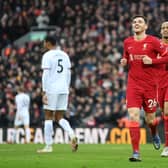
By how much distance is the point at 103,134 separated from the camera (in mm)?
26797

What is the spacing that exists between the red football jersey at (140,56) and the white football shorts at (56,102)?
9.74ft

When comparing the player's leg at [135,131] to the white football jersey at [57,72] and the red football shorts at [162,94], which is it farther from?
the white football jersey at [57,72]

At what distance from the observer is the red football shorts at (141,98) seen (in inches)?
520

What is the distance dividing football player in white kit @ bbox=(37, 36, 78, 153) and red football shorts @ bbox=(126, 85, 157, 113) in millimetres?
2530

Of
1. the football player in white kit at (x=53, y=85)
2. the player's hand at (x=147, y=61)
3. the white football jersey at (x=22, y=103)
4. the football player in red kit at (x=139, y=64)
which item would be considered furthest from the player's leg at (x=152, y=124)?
the white football jersey at (x=22, y=103)

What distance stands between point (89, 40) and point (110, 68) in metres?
3.17

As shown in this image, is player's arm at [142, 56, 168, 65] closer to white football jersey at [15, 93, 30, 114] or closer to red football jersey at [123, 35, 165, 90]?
red football jersey at [123, 35, 165, 90]

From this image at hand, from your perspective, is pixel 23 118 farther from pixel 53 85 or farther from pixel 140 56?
pixel 140 56

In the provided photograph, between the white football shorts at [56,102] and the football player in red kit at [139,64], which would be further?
the white football shorts at [56,102]

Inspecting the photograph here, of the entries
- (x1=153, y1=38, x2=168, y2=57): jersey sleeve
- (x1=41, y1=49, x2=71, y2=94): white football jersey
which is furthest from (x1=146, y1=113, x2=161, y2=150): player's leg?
(x1=41, y1=49, x2=71, y2=94): white football jersey

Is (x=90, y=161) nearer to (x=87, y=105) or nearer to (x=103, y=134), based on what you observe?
(x=103, y=134)

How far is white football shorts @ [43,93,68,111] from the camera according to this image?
16.0 metres

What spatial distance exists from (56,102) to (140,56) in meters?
3.29

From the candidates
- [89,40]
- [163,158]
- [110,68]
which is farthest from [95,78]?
[163,158]
